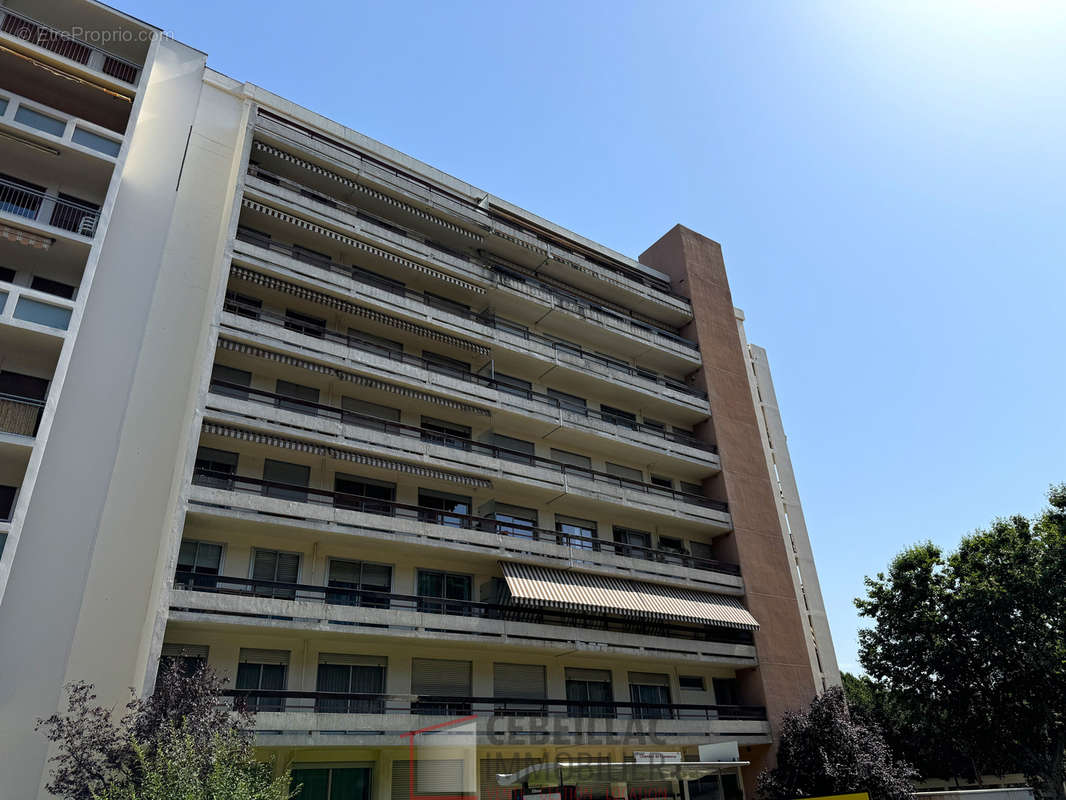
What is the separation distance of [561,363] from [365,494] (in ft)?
29.7

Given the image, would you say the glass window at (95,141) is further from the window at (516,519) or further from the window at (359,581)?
the window at (516,519)

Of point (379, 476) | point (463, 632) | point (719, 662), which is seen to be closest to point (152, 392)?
point (379, 476)

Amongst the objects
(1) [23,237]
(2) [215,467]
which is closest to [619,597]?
(2) [215,467]

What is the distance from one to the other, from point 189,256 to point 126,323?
294cm

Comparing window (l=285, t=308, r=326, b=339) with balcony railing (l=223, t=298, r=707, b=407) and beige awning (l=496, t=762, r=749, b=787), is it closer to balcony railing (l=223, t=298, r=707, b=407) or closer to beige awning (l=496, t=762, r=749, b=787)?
balcony railing (l=223, t=298, r=707, b=407)

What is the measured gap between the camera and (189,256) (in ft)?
69.9

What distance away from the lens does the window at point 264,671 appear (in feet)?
56.7

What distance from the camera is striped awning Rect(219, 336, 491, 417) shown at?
770 inches

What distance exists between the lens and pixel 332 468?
20.6m

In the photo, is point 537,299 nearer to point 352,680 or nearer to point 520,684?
point 520,684

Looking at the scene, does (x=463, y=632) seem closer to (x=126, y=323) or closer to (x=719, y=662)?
(x=719, y=662)

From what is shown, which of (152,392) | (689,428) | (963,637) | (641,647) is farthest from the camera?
(689,428)

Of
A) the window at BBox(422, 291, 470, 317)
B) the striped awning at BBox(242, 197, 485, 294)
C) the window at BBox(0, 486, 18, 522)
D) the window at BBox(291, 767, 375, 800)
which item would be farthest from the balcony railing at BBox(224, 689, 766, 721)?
the striped awning at BBox(242, 197, 485, 294)

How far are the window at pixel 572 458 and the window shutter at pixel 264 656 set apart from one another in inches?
460
